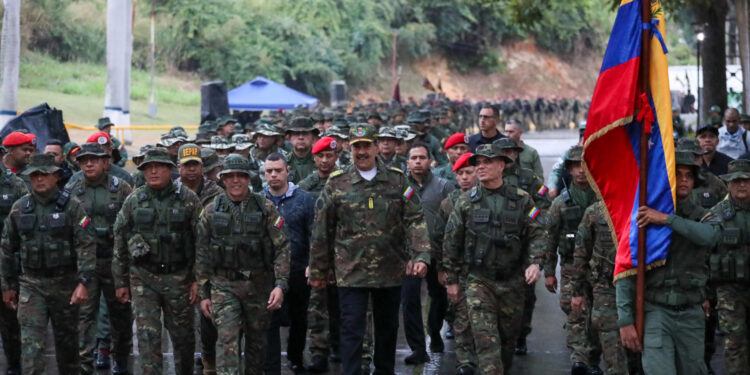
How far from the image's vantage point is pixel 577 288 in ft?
28.7

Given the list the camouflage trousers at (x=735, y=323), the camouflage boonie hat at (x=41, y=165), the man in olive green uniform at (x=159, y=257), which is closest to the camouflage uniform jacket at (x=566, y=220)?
the camouflage trousers at (x=735, y=323)

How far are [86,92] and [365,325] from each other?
3443cm

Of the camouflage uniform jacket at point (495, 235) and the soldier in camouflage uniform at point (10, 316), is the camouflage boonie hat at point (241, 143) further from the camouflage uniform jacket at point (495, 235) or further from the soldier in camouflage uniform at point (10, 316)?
the camouflage uniform jacket at point (495, 235)

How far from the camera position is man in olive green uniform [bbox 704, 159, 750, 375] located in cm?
862

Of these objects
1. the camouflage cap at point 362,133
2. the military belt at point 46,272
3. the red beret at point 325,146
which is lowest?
the military belt at point 46,272

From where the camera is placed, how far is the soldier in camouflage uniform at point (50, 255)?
866 cm

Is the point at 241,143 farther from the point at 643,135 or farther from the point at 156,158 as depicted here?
the point at 643,135

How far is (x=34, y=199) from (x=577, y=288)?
4.43 meters

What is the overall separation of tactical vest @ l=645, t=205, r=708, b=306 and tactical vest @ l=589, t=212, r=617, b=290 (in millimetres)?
1671

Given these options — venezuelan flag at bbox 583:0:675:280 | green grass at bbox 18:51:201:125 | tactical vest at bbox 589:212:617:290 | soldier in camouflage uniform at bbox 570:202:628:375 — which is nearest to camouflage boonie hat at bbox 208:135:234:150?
soldier in camouflage uniform at bbox 570:202:628:375

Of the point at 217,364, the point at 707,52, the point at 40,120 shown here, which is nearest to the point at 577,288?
the point at 217,364

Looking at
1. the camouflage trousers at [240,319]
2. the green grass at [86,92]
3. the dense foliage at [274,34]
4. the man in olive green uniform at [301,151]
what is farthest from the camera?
the dense foliage at [274,34]

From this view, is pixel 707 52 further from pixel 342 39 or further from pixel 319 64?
pixel 342 39

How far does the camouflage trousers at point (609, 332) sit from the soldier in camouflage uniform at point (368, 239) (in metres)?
1.39
